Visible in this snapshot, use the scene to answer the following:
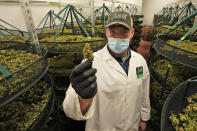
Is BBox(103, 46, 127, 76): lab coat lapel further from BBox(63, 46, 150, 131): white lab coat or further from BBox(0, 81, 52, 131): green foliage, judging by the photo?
BBox(0, 81, 52, 131): green foliage

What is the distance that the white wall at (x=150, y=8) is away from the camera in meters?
10.2

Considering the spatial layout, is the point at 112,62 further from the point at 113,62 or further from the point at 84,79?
the point at 84,79

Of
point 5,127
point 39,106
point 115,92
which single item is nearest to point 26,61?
point 39,106

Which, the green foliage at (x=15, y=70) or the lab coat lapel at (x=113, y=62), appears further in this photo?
the lab coat lapel at (x=113, y=62)

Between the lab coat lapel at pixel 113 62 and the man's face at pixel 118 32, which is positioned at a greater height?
the man's face at pixel 118 32

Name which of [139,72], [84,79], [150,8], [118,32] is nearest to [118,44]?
[118,32]

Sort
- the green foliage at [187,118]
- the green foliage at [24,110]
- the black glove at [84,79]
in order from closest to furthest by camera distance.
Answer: the black glove at [84,79]
the green foliage at [187,118]
the green foliage at [24,110]

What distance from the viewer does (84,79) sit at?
72cm

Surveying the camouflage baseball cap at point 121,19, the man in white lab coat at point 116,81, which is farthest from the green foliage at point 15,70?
the camouflage baseball cap at point 121,19

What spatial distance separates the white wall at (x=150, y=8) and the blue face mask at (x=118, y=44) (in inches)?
455

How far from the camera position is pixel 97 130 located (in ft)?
4.10

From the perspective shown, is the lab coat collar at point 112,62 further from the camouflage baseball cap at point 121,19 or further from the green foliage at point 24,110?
the green foliage at point 24,110

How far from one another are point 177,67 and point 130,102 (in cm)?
149

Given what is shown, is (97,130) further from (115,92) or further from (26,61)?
(26,61)
